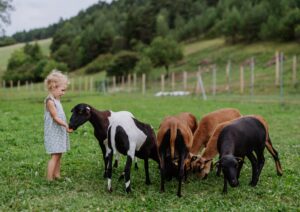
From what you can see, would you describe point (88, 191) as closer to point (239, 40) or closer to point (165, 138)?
point (165, 138)

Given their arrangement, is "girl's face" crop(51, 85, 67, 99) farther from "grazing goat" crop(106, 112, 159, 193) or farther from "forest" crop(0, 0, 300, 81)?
"forest" crop(0, 0, 300, 81)

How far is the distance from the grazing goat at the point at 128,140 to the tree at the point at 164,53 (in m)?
65.6

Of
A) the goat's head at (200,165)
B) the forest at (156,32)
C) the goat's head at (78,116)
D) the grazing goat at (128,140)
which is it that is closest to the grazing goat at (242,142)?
the goat's head at (200,165)

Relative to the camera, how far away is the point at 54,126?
8383 millimetres

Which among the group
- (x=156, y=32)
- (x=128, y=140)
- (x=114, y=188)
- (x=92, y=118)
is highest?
(x=156, y=32)

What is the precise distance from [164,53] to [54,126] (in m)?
65.5

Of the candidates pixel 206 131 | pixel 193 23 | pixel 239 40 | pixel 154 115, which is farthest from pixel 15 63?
pixel 206 131

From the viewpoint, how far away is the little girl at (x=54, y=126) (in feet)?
27.2

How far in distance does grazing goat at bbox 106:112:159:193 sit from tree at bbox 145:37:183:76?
65597 mm

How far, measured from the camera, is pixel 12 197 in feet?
23.4

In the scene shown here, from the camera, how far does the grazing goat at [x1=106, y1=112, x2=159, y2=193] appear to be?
302 inches

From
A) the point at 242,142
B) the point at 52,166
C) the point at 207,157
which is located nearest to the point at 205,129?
the point at 207,157

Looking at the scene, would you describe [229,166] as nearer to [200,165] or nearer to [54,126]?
[200,165]

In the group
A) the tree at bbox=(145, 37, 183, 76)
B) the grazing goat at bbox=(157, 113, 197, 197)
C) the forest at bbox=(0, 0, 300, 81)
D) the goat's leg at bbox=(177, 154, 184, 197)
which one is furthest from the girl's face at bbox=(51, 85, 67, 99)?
the tree at bbox=(145, 37, 183, 76)
